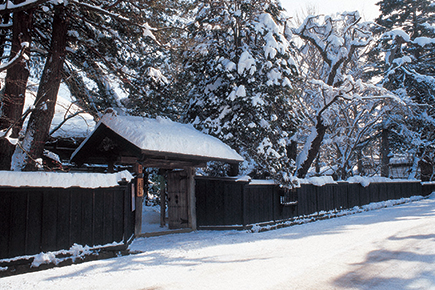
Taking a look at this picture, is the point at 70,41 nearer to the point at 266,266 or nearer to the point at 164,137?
the point at 164,137

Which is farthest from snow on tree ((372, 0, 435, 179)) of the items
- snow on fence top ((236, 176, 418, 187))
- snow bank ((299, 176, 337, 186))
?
snow bank ((299, 176, 337, 186))

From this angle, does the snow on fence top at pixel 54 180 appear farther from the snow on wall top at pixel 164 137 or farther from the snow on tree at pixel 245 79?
the snow on tree at pixel 245 79

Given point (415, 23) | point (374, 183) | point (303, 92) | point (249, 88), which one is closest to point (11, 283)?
point (249, 88)

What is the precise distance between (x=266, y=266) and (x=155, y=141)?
5698 millimetres

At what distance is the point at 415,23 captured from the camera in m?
30.5

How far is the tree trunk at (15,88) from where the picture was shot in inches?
362

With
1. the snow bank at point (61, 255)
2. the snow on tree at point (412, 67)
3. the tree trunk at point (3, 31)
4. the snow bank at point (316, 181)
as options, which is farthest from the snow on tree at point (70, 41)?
the snow on tree at point (412, 67)

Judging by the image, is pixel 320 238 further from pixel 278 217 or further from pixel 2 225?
pixel 2 225

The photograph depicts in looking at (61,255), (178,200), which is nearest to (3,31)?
(61,255)

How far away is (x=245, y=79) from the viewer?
14625 mm

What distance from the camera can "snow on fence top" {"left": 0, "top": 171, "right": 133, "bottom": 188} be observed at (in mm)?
6938

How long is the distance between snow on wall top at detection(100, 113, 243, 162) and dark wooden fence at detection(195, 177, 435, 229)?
1.33 meters

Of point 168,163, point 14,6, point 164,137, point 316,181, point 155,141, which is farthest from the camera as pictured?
point 316,181

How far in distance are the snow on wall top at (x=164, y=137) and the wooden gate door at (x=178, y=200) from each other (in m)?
1.69
